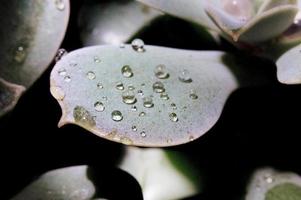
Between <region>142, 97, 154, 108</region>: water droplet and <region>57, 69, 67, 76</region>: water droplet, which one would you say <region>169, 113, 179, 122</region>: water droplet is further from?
<region>57, 69, 67, 76</region>: water droplet

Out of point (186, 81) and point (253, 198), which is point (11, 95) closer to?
point (186, 81)

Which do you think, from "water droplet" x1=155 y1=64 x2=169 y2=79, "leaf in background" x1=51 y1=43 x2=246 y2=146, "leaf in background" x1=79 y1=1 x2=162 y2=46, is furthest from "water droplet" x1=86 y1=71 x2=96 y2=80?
"leaf in background" x1=79 y1=1 x2=162 y2=46

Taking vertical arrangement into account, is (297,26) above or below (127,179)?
above

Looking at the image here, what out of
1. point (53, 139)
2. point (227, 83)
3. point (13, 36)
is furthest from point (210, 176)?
point (13, 36)

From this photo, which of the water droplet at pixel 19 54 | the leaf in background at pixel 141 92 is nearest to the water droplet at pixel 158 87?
the leaf in background at pixel 141 92

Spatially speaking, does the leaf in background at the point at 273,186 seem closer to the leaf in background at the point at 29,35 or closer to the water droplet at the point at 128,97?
the water droplet at the point at 128,97

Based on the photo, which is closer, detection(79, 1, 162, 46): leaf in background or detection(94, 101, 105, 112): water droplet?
detection(94, 101, 105, 112): water droplet

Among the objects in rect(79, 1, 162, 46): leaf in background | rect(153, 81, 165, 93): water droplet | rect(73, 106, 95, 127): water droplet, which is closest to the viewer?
rect(73, 106, 95, 127): water droplet
